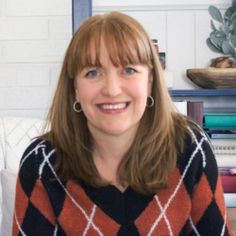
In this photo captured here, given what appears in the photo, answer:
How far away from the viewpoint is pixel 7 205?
1.35 m

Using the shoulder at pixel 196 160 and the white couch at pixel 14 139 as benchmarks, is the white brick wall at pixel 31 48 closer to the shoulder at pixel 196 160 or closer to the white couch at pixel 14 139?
the white couch at pixel 14 139

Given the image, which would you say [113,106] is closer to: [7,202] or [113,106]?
[113,106]

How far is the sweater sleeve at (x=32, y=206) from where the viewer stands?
1087 millimetres

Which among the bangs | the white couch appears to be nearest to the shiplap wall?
the white couch

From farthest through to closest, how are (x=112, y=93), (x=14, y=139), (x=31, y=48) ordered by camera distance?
(x=31, y=48), (x=14, y=139), (x=112, y=93)

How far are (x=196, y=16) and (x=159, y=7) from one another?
0.54 ft

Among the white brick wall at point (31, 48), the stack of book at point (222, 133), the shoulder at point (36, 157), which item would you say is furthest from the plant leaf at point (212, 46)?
the shoulder at point (36, 157)

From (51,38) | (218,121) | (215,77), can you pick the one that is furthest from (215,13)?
(51,38)

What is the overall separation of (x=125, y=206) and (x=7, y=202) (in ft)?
1.50

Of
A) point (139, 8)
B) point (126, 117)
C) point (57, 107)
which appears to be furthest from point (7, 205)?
point (139, 8)

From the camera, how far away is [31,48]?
1883 millimetres

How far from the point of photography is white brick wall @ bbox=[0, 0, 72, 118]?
6.14 ft

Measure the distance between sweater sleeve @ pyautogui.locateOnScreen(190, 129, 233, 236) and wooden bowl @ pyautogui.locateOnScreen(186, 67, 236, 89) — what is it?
2.04 feet

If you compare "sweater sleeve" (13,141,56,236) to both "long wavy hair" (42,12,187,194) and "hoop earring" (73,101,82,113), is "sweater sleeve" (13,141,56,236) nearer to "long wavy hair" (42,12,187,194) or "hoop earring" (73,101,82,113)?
"long wavy hair" (42,12,187,194)
